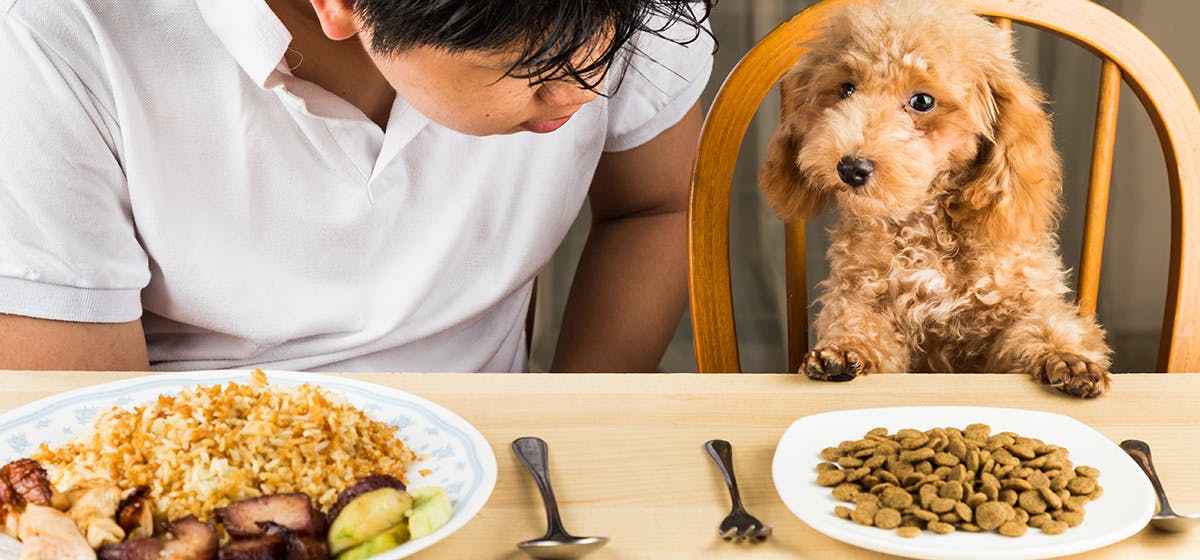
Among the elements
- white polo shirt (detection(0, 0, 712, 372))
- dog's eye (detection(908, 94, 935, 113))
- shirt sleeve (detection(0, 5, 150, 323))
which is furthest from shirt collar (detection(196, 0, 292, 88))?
dog's eye (detection(908, 94, 935, 113))

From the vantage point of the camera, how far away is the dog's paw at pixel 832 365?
88cm

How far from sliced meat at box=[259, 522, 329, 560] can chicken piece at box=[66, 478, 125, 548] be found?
9 centimetres

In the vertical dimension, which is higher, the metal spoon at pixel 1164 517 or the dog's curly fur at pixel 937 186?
the dog's curly fur at pixel 937 186

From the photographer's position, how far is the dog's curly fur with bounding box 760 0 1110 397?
101 centimetres

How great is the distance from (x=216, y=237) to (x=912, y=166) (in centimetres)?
75

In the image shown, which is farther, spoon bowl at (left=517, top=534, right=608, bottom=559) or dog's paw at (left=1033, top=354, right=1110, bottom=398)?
dog's paw at (left=1033, top=354, right=1110, bottom=398)

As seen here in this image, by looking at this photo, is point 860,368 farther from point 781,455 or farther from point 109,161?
point 109,161

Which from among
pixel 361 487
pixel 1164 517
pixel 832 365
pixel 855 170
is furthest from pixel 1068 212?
pixel 361 487

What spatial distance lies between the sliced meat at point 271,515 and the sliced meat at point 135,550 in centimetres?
4

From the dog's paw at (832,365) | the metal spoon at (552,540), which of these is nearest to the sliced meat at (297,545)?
the metal spoon at (552,540)

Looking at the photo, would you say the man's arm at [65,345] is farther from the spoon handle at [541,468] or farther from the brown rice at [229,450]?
the spoon handle at [541,468]

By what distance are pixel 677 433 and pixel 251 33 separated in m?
0.55

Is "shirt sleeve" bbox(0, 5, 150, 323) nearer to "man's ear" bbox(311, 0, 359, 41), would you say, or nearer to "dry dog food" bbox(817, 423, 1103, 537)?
"man's ear" bbox(311, 0, 359, 41)

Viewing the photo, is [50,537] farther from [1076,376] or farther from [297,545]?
[1076,376]
